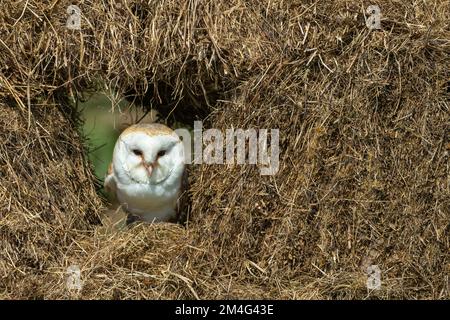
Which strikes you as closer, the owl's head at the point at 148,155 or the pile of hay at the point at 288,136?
the pile of hay at the point at 288,136

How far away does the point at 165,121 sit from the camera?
4.19 meters

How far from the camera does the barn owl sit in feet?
12.1

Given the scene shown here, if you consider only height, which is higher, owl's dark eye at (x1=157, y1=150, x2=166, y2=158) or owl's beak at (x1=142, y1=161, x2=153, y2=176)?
owl's dark eye at (x1=157, y1=150, x2=166, y2=158)

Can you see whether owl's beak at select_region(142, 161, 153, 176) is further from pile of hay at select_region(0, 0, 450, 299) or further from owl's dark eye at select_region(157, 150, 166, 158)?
pile of hay at select_region(0, 0, 450, 299)

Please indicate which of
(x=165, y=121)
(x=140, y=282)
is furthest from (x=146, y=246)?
(x=165, y=121)

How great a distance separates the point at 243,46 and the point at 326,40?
0.33 metres

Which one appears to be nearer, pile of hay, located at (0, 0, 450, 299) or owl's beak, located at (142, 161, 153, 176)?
pile of hay, located at (0, 0, 450, 299)

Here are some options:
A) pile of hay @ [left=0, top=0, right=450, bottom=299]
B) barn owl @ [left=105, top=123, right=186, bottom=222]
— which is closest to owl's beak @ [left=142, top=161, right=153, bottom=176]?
barn owl @ [left=105, top=123, right=186, bottom=222]

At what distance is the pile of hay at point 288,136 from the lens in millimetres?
3227

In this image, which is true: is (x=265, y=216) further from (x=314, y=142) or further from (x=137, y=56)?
(x=137, y=56)

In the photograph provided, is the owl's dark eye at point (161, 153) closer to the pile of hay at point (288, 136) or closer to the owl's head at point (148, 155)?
the owl's head at point (148, 155)

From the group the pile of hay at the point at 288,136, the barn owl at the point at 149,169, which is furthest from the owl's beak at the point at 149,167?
the pile of hay at the point at 288,136

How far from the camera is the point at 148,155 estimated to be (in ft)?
12.1

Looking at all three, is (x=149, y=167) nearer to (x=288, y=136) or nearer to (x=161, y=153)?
(x=161, y=153)
